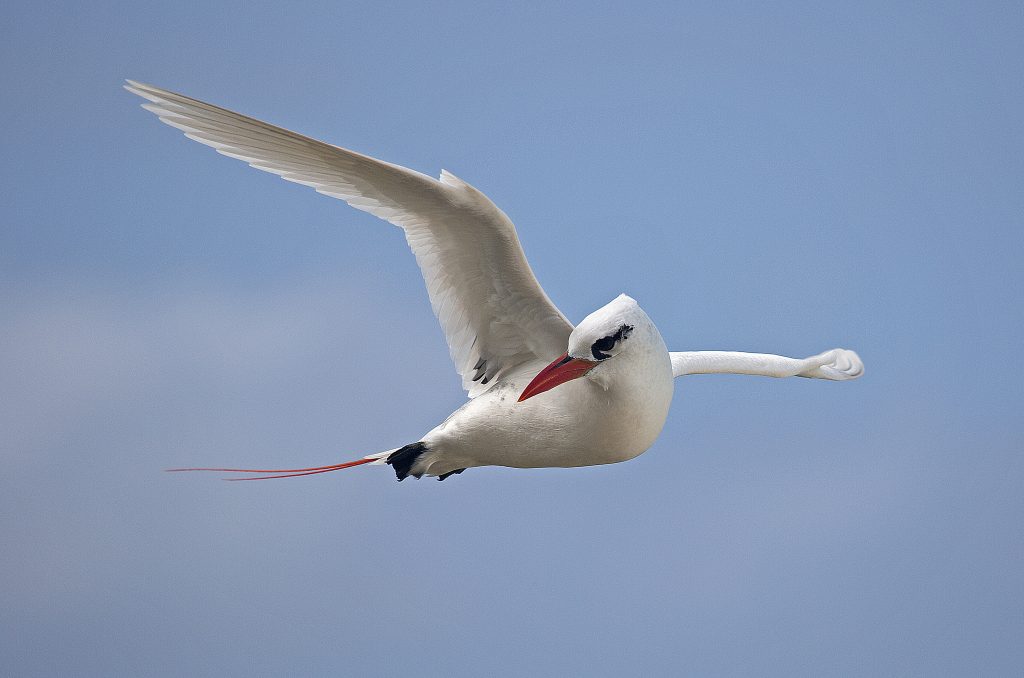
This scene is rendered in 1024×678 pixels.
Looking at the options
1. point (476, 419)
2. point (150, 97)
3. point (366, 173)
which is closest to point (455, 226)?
point (366, 173)

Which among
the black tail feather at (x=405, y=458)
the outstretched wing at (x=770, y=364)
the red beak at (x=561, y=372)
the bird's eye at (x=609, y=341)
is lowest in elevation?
the black tail feather at (x=405, y=458)

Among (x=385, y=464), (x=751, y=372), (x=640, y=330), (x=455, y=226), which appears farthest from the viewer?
(x=751, y=372)

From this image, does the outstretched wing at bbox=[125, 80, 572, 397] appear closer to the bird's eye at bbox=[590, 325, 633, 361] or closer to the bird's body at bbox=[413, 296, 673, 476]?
the bird's body at bbox=[413, 296, 673, 476]

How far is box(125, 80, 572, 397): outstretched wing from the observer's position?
9.41m

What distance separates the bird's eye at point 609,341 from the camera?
904cm

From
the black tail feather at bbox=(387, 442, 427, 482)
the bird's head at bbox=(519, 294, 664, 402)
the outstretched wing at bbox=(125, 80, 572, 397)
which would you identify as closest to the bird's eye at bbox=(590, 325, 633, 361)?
the bird's head at bbox=(519, 294, 664, 402)

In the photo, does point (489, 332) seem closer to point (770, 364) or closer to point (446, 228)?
point (446, 228)

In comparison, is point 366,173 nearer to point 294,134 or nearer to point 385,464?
point 294,134

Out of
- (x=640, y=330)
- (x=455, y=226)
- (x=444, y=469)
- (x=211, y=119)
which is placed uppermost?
(x=211, y=119)

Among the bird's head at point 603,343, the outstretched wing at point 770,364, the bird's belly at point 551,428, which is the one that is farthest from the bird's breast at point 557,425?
the outstretched wing at point 770,364

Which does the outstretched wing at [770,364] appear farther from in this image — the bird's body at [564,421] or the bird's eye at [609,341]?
the bird's eye at [609,341]

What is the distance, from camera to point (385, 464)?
10609 millimetres

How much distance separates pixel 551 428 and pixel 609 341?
3.55 feet

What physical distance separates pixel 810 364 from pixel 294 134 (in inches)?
214
